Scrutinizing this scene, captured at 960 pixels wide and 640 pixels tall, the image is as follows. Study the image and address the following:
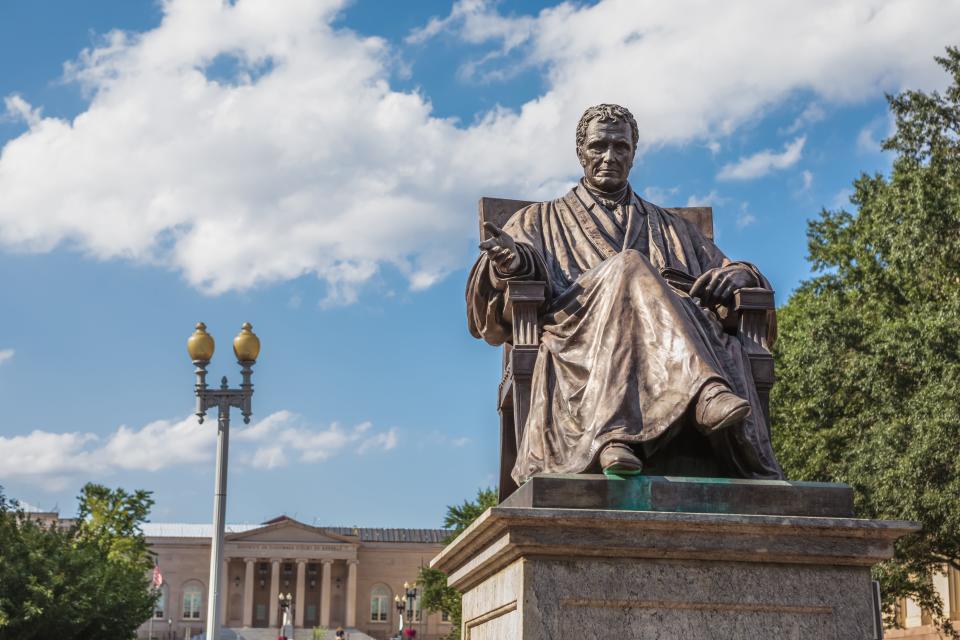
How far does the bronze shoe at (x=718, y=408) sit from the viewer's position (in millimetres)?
5184

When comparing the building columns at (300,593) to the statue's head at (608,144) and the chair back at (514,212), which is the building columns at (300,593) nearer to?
the chair back at (514,212)

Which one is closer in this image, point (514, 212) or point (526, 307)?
point (526, 307)

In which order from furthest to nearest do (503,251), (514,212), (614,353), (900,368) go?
(900,368) < (514,212) < (503,251) < (614,353)

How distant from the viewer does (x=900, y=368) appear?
1959 cm

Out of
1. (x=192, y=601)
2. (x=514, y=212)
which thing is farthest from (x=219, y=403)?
(x=192, y=601)

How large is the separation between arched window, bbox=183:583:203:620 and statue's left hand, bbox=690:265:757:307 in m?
88.2

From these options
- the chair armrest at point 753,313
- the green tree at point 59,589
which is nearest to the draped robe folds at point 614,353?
the chair armrest at point 753,313

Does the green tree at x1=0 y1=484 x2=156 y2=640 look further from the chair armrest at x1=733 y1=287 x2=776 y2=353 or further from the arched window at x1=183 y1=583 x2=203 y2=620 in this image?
the arched window at x1=183 y1=583 x2=203 y2=620

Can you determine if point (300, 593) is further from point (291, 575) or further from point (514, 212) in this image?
point (514, 212)

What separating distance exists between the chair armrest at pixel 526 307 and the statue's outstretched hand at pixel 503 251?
96 millimetres

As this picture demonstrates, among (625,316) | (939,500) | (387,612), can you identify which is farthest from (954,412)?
(387,612)

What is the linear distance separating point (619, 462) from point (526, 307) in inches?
51.8

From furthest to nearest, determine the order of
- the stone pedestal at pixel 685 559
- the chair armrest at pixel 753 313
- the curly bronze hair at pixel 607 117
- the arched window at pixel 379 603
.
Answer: the arched window at pixel 379 603, the curly bronze hair at pixel 607 117, the chair armrest at pixel 753 313, the stone pedestal at pixel 685 559

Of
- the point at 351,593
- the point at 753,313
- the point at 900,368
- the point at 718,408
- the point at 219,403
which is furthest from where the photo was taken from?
the point at 351,593
